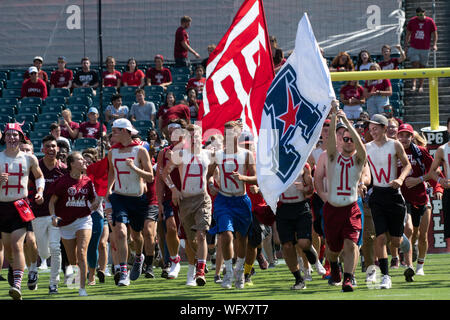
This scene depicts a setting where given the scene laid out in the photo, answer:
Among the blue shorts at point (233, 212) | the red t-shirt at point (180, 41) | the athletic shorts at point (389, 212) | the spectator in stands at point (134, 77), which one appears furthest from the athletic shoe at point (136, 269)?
the red t-shirt at point (180, 41)

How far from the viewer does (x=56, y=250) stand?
44.2 feet

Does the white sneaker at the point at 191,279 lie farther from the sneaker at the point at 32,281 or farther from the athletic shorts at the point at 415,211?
the athletic shorts at the point at 415,211

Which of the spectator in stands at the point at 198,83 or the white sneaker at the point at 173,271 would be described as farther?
the spectator in stands at the point at 198,83

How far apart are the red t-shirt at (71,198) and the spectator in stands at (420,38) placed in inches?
435

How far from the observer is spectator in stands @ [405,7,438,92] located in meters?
22.2

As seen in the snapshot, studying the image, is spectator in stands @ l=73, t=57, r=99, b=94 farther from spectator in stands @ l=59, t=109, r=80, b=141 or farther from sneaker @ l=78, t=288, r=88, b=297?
sneaker @ l=78, t=288, r=88, b=297

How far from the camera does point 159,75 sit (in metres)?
23.7

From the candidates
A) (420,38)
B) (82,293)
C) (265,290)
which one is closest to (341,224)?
(265,290)

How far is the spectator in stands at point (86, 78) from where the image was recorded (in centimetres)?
2411

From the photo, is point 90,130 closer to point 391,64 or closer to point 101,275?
point 391,64

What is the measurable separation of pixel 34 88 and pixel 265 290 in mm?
13024

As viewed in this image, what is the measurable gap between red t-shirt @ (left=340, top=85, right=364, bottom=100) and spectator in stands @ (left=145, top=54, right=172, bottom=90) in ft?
16.9

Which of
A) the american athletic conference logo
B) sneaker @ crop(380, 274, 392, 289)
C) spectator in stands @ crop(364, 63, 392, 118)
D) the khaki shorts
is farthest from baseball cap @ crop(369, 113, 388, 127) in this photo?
spectator in stands @ crop(364, 63, 392, 118)

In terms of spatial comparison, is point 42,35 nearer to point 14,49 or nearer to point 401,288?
point 14,49
